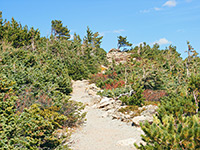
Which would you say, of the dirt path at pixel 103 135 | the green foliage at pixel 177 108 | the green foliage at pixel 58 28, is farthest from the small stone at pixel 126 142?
the green foliage at pixel 58 28

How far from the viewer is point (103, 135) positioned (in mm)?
8469

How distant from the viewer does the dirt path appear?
7167 millimetres

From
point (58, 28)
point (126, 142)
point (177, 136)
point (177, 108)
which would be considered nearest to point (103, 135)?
point (126, 142)

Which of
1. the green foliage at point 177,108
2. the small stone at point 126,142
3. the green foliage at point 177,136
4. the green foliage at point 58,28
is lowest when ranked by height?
the small stone at point 126,142

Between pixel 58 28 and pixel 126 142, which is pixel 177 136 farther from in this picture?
pixel 58 28

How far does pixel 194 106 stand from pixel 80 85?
1528cm

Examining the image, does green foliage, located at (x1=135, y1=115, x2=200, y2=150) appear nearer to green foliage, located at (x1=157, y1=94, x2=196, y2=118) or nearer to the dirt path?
green foliage, located at (x1=157, y1=94, x2=196, y2=118)

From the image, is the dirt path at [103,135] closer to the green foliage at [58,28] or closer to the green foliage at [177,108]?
the green foliage at [177,108]

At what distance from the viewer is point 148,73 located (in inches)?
721

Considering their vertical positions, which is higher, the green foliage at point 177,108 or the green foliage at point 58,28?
the green foliage at point 58,28

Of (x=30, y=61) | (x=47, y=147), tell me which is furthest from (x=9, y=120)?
(x=30, y=61)

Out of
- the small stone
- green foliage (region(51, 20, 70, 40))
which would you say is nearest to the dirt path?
the small stone

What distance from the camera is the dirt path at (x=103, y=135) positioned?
282 inches

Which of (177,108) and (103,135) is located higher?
(177,108)
